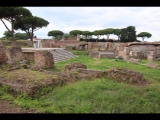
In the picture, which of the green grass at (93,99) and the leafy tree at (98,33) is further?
the leafy tree at (98,33)

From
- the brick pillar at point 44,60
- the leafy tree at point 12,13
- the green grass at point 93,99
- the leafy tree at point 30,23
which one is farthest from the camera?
the leafy tree at point 30,23

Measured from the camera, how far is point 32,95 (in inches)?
257

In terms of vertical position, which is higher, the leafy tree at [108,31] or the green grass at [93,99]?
the leafy tree at [108,31]

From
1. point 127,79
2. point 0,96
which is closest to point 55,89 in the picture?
point 0,96

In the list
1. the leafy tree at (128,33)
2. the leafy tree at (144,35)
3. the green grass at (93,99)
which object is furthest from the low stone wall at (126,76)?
the leafy tree at (144,35)

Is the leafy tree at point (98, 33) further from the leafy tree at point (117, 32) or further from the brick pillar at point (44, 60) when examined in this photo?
the brick pillar at point (44, 60)

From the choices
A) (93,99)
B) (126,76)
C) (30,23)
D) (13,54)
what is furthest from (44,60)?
(30,23)

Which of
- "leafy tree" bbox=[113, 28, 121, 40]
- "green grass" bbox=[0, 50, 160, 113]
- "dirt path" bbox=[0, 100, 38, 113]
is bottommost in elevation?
"dirt path" bbox=[0, 100, 38, 113]

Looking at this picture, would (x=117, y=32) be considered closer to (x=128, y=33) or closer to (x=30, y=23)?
(x=128, y=33)

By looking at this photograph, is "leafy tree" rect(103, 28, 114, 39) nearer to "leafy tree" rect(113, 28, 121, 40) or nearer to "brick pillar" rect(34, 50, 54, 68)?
"leafy tree" rect(113, 28, 121, 40)

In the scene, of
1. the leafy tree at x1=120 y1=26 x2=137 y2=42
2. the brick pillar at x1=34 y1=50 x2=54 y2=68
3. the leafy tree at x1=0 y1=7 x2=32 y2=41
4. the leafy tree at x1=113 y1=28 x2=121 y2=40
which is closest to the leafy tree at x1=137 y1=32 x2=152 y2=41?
the leafy tree at x1=113 y1=28 x2=121 y2=40
